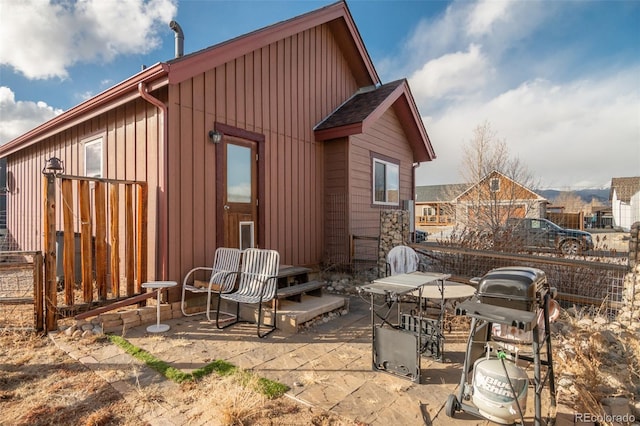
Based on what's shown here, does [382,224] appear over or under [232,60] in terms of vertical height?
under

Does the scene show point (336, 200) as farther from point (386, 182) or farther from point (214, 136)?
point (214, 136)

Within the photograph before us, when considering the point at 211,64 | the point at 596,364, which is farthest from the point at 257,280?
the point at 596,364

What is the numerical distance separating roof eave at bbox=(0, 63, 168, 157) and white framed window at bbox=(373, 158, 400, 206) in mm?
5081

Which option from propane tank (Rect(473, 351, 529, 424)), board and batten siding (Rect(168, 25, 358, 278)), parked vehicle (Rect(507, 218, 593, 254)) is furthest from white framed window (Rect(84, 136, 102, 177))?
parked vehicle (Rect(507, 218, 593, 254))

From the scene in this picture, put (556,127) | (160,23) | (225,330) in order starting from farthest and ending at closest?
1. (556,127)
2. (160,23)
3. (225,330)

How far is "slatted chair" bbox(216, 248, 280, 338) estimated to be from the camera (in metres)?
3.84

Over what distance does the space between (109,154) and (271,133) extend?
282cm

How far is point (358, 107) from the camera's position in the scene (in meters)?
7.36

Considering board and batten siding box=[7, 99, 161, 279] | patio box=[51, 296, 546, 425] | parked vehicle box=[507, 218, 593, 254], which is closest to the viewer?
patio box=[51, 296, 546, 425]

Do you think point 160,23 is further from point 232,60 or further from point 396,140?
point 396,140

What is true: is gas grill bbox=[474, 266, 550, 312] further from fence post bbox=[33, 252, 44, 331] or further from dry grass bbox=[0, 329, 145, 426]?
fence post bbox=[33, 252, 44, 331]

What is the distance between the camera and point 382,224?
6.56m

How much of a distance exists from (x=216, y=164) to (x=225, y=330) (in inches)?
98.8

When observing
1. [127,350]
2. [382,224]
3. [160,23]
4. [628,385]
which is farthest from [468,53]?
[127,350]
